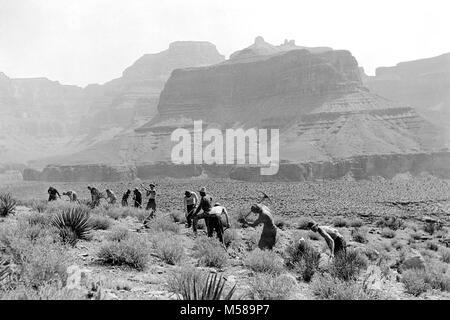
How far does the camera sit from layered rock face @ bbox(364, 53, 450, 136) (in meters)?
159

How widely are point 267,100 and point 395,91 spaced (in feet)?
246

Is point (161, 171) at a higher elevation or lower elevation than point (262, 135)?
lower

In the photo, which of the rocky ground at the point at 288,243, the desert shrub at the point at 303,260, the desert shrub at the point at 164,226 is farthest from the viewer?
the desert shrub at the point at 164,226

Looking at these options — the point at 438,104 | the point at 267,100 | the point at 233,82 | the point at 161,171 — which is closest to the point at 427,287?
the point at 161,171

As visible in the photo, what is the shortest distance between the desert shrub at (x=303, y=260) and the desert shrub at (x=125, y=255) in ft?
10.2

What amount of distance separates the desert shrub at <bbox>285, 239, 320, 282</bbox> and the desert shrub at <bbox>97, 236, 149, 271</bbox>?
311 cm

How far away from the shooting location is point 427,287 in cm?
852

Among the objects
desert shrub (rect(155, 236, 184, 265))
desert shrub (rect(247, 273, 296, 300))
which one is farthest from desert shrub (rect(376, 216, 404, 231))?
desert shrub (rect(247, 273, 296, 300))

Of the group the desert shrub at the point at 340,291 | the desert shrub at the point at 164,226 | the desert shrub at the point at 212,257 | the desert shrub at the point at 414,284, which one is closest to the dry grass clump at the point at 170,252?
the desert shrub at the point at 212,257

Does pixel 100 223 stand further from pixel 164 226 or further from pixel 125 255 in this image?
pixel 125 255

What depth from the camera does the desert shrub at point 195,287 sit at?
5164mm

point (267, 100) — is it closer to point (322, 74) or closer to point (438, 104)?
point (322, 74)

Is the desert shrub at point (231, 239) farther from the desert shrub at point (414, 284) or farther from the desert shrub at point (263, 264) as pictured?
the desert shrub at point (414, 284)

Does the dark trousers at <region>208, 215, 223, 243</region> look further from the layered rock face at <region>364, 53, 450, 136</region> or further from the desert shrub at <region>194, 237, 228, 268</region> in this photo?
the layered rock face at <region>364, 53, 450, 136</region>
